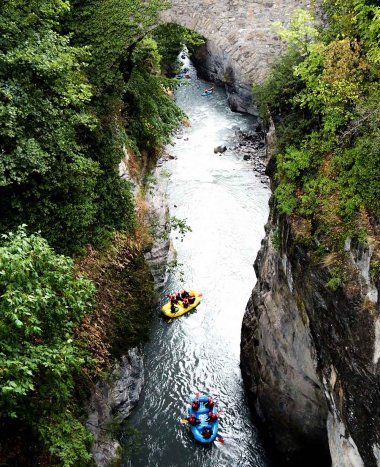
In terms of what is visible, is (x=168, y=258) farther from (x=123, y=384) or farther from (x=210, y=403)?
(x=123, y=384)

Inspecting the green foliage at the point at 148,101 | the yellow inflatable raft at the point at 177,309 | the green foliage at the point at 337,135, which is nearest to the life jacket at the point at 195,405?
the yellow inflatable raft at the point at 177,309

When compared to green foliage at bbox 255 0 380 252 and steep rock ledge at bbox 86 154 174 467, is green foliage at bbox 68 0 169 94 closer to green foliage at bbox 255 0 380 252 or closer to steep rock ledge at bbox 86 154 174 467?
steep rock ledge at bbox 86 154 174 467

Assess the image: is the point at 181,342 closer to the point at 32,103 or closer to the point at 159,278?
the point at 159,278

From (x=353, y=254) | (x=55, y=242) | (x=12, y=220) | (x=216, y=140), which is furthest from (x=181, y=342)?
(x=216, y=140)

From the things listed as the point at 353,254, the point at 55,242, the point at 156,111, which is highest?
the point at 353,254

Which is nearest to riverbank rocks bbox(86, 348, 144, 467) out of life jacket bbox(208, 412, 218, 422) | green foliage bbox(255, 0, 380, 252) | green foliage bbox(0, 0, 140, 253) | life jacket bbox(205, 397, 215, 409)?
life jacket bbox(205, 397, 215, 409)

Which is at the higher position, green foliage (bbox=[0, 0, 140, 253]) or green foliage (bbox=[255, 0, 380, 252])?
green foliage (bbox=[255, 0, 380, 252])

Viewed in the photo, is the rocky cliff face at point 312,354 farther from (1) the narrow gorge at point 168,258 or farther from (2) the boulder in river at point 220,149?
(2) the boulder in river at point 220,149
